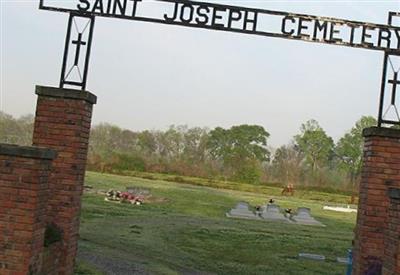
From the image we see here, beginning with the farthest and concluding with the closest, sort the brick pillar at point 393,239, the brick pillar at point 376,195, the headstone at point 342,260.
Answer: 1. the headstone at point 342,260
2. the brick pillar at point 376,195
3. the brick pillar at point 393,239

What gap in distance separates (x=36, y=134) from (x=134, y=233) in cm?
1175

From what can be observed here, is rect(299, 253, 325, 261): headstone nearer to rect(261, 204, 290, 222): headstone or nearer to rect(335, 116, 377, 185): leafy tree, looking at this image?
rect(261, 204, 290, 222): headstone

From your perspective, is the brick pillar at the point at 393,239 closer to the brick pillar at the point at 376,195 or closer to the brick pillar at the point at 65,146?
the brick pillar at the point at 376,195

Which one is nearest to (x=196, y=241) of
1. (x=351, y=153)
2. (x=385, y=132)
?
(x=385, y=132)

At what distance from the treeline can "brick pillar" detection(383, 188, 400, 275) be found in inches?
2029

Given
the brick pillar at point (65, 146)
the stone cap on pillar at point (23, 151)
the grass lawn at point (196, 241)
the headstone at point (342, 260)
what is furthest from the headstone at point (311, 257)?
the stone cap on pillar at point (23, 151)

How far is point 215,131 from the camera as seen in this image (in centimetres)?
6812

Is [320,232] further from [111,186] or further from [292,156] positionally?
[292,156]

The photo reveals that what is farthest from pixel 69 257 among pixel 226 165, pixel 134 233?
pixel 226 165

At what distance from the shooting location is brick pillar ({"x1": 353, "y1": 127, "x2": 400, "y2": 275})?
21.8 feet

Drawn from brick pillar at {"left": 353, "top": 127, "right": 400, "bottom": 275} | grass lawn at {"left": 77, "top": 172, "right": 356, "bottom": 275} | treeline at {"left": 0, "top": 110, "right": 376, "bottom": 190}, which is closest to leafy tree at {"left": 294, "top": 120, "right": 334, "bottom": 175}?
treeline at {"left": 0, "top": 110, "right": 376, "bottom": 190}

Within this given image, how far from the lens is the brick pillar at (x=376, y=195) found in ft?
21.8

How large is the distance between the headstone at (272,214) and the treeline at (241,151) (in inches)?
1104

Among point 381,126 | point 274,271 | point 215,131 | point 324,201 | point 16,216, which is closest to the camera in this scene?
point 16,216
